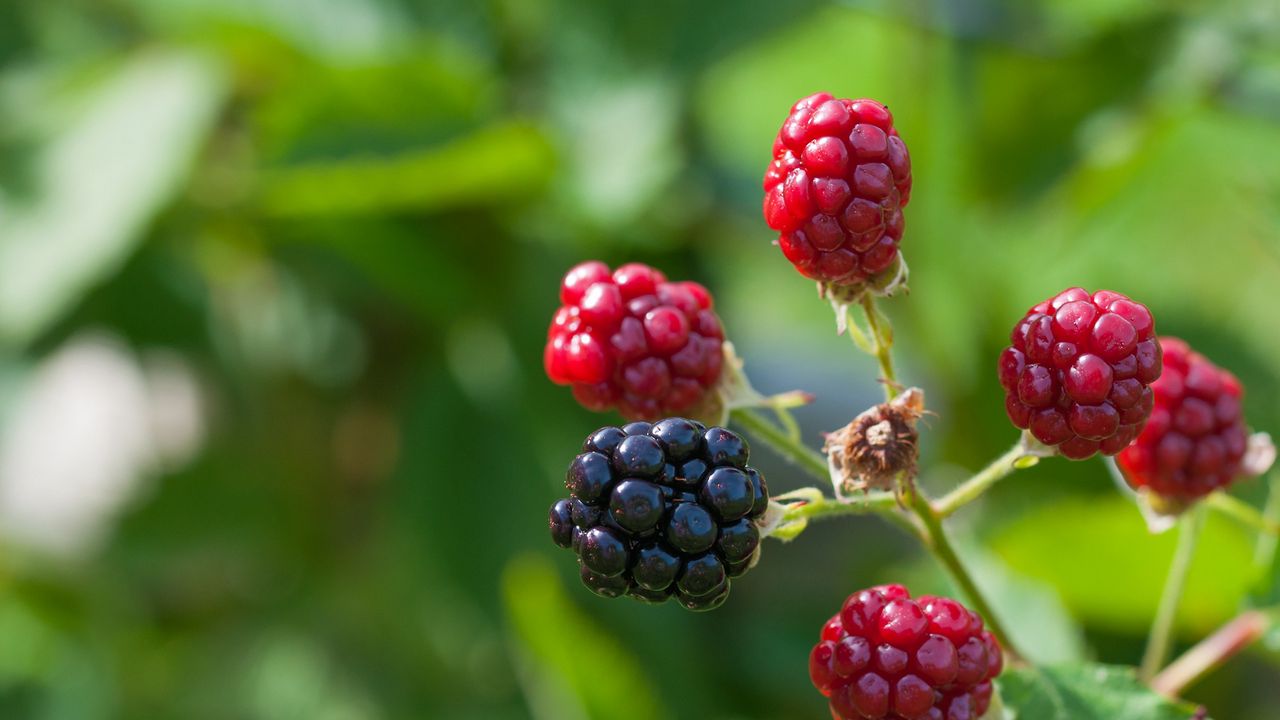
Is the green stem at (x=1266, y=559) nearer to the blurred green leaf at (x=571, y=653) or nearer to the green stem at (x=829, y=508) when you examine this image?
the green stem at (x=829, y=508)

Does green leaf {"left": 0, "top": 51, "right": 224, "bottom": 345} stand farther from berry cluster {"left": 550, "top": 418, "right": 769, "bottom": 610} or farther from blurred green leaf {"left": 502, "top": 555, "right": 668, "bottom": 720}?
berry cluster {"left": 550, "top": 418, "right": 769, "bottom": 610}

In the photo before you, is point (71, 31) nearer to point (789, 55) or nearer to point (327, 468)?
point (327, 468)

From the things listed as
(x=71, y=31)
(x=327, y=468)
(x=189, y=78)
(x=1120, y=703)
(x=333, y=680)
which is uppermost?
(x=71, y=31)

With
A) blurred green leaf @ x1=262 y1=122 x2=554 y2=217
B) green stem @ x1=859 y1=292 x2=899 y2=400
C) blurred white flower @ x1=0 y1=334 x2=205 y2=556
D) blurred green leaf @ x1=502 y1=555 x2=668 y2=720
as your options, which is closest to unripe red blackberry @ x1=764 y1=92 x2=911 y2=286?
green stem @ x1=859 y1=292 x2=899 y2=400

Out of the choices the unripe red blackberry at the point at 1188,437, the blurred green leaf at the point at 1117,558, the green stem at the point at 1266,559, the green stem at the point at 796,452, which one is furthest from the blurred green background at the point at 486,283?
the green stem at the point at 796,452

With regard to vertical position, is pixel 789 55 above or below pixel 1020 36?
above

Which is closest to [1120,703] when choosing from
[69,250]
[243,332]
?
[69,250]

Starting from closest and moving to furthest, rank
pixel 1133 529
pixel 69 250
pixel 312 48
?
pixel 1133 529
pixel 69 250
pixel 312 48
